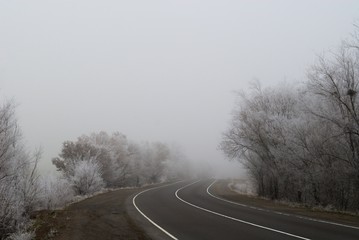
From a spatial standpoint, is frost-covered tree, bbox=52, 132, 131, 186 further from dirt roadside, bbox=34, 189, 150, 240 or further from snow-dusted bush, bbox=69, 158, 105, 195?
dirt roadside, bbox=34, 189, 150, 240

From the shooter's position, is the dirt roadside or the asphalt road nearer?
the asphalt road

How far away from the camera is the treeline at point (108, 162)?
3701cm

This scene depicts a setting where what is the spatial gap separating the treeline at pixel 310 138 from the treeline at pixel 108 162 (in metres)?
14.0

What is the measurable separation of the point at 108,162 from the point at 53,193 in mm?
28159

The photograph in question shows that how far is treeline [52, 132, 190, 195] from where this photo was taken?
3701 cm

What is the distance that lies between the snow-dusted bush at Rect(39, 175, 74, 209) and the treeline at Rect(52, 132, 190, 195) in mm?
8641

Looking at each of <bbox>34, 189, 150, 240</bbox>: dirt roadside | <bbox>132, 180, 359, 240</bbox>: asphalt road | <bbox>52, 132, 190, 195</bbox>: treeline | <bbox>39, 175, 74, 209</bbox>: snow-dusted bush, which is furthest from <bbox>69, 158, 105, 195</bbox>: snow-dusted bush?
<bbox>132, 180, 359, 240</bbox>: asphalt road

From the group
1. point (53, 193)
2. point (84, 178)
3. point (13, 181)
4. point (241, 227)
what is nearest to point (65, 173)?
point (84, 178)

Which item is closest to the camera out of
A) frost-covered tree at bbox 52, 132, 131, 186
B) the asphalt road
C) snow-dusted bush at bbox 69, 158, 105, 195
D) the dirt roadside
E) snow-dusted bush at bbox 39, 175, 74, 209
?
the asphalt road

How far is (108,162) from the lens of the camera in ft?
167

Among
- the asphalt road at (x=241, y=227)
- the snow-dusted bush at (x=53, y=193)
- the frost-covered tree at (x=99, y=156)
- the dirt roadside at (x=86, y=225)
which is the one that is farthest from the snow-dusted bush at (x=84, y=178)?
the asphalt road at (x=241, y=227)

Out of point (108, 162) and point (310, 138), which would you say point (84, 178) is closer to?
point (108, 162)

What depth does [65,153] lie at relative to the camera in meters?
48.8

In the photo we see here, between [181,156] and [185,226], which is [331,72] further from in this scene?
[181,156]
